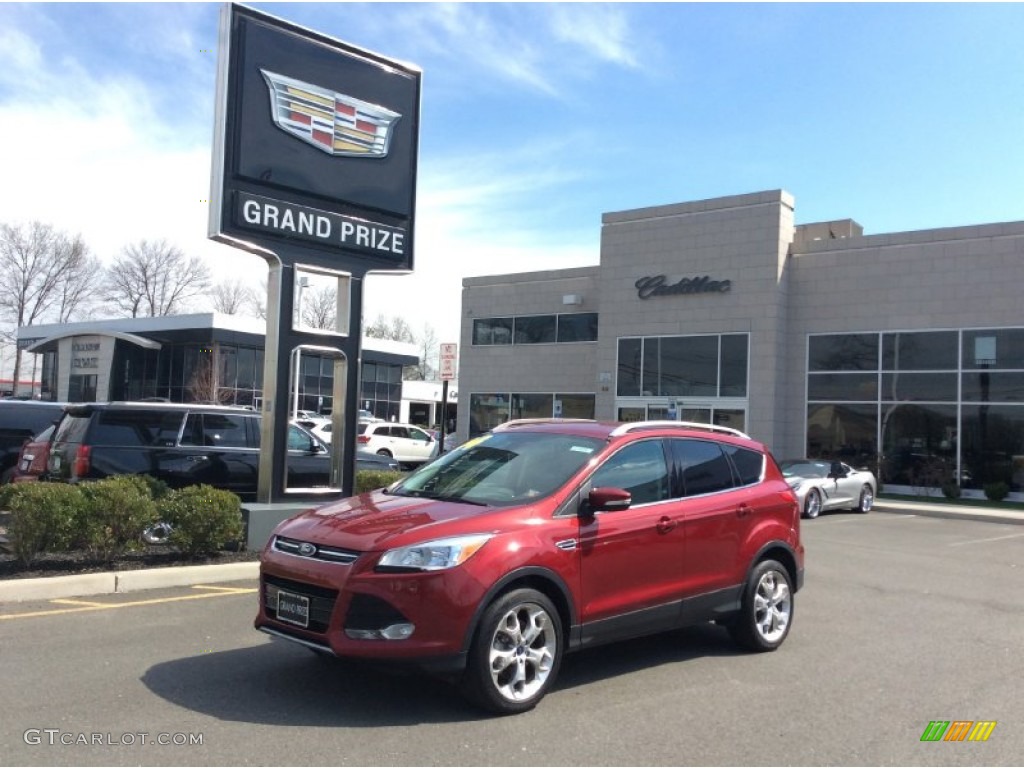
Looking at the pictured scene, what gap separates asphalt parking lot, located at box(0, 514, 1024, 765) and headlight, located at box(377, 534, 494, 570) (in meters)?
0.88

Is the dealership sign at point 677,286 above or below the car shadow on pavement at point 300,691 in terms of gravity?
above

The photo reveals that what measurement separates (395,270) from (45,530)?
5.46 meters

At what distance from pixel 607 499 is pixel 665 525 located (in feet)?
2.63

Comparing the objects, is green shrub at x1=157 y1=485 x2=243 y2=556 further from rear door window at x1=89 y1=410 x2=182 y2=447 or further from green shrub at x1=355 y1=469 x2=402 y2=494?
green shrub at x1=355 y1=469 x2=402 y2=494

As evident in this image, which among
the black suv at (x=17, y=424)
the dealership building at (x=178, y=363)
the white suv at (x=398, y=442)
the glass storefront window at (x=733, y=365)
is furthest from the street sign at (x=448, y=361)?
the dealership building at (x=178, y=363)

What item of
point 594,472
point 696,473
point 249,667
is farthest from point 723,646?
point 249,667

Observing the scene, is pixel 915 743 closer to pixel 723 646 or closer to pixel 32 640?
pixel 723 646

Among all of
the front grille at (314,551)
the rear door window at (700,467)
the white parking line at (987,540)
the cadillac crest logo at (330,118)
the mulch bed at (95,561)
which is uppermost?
the cadillac crest logo at (330,118)

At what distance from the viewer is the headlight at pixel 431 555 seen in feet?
16.4

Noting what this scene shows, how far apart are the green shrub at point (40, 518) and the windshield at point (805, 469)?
14.1 m

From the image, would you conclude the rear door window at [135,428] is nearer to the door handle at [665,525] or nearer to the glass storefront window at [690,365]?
the door handle at [665,525]

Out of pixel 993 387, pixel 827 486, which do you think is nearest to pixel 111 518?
pixel 827 486

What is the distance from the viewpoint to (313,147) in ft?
36.3

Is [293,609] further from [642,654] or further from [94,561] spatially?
[94,561]
